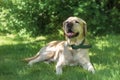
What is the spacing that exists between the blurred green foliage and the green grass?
72 centimetres

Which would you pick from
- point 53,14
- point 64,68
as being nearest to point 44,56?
point 64,68

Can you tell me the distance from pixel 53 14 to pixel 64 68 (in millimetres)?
4646

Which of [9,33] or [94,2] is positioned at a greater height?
[94,2]

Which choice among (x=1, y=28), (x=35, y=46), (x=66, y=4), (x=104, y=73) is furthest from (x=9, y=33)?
(x=104, y=73)

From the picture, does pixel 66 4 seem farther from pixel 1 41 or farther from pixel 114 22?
pixel 1 41

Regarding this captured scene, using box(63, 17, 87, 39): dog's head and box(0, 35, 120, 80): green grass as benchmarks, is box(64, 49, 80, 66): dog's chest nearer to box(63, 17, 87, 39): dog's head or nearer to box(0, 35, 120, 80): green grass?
box(0, 35, 120, 80): green grass

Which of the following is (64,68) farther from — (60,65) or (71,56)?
(71,56)

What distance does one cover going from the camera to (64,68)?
21.7 ft

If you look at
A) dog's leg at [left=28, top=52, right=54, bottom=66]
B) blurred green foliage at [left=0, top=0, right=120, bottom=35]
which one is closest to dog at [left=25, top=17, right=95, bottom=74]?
dog's leg at [left=28, top=52, right=54, bottom=66]

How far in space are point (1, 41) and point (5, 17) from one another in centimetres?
111

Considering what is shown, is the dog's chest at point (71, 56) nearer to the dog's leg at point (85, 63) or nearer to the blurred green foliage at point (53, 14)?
the dog's leg at point (85, 63)

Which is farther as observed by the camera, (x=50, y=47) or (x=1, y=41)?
(x=1, y=41)

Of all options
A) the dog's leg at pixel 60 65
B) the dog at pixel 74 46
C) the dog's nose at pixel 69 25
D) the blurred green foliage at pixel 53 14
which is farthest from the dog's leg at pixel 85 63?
the blurred green foliage at pixel 53 14

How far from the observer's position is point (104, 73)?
19.4 feet
